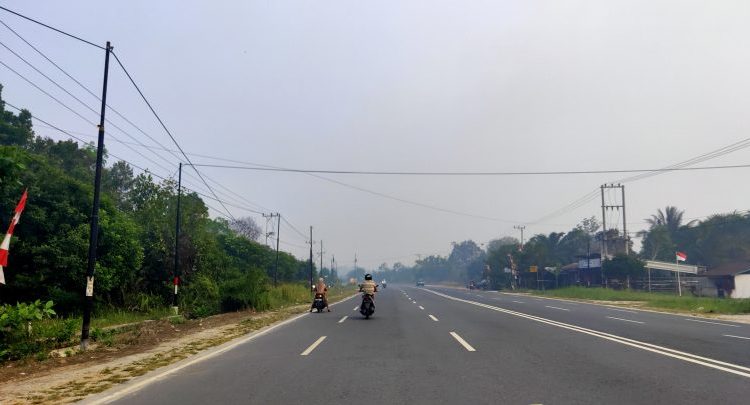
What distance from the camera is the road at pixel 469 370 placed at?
265 inches

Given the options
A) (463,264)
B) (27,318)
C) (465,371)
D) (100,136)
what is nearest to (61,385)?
(27,318)

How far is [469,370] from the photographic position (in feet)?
27.8

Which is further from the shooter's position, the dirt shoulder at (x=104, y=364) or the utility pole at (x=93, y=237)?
the utility pole at (x=93, y=237)

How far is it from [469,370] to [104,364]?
7.41 meters

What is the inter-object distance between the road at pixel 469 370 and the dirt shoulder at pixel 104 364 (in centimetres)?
81

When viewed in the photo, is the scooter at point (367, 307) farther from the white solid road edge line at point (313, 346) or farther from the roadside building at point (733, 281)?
the roadside building at point (733, 281)

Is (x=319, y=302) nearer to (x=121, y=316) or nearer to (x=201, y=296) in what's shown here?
(x=201, y=296)

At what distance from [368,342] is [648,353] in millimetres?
6230

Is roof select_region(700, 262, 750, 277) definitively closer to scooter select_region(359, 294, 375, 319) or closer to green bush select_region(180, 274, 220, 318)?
scooter select_region(359, 294, 375, 319)

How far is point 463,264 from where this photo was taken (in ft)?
550

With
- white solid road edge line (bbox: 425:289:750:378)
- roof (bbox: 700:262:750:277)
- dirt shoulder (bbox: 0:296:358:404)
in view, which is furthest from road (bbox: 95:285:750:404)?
roof (bbox: 700:262:750:277)

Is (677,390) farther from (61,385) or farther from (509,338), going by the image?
(61,385)

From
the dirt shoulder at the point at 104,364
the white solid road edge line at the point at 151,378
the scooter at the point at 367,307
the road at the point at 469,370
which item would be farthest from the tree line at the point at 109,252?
the scooter at the point at 367,307

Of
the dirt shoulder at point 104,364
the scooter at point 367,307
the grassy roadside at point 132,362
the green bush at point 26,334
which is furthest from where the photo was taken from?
the scooter at point 367,307
